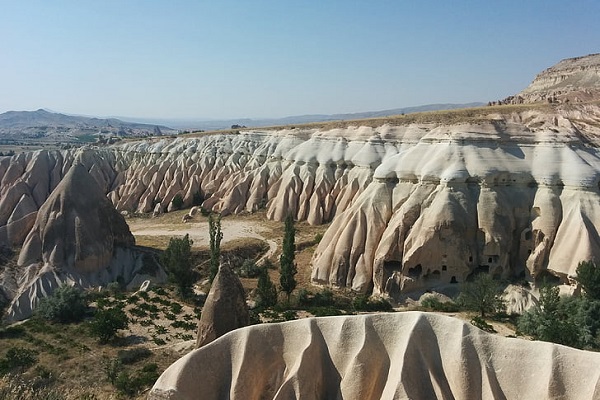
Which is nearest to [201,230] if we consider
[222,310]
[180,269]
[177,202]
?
[177,202]

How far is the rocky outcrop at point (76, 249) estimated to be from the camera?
28938mm

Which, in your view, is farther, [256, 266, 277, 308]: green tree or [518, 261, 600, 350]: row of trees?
[256, 266, 277, 308]: green tree

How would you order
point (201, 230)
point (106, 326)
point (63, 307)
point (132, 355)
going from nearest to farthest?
point (132, 355) < point (106, 326) < point (63, 307) < point (201, 230)

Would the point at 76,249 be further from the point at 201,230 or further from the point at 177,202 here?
the point at 177,202

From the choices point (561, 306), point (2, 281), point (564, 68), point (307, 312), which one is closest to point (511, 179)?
point (561, 306)

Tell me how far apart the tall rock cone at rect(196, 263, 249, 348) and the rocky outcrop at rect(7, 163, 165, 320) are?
1604 centimetres

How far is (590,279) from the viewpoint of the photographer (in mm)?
22828

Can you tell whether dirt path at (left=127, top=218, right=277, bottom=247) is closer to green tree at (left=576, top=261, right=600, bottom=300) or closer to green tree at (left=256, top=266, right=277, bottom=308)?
green tree at (left=256, top=266, right=277, bottom=308)

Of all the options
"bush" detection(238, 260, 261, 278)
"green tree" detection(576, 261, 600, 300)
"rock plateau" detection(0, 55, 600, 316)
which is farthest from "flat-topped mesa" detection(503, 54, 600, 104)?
"bush" detection(238, 260, 261, 278)

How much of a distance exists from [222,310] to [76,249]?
715 inches

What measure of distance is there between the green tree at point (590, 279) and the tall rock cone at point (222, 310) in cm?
1735

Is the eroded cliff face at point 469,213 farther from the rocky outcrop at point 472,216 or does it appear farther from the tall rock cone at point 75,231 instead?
the tall rock cone at point 75,231

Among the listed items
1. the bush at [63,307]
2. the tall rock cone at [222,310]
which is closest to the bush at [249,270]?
the bush at [63,307]

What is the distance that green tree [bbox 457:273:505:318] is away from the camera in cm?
2378
